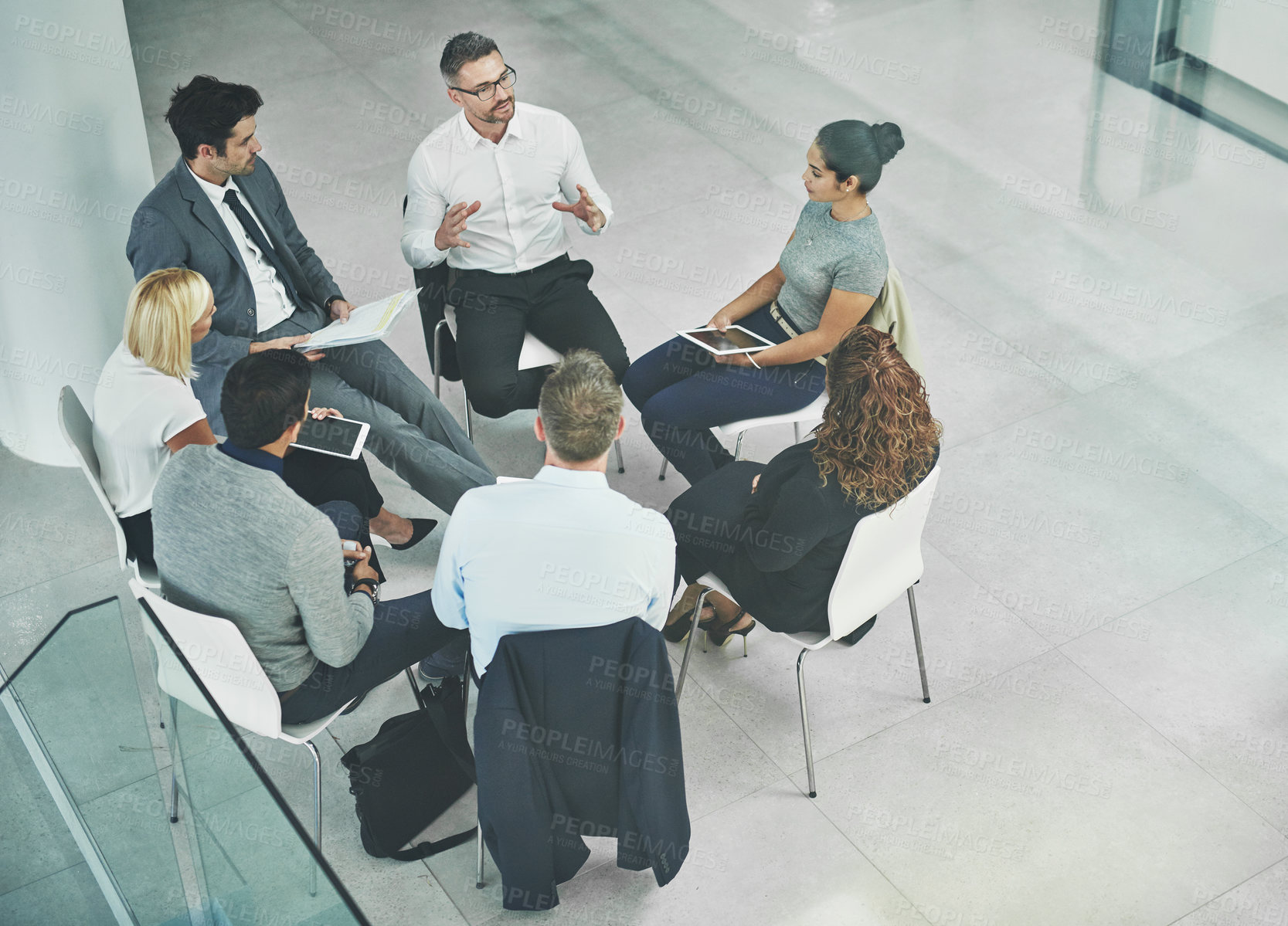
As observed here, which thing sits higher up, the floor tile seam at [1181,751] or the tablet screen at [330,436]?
the tablet screen at [330,436]

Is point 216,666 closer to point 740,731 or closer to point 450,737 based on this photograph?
point 450,737

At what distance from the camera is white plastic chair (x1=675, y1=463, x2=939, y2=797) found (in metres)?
3.01

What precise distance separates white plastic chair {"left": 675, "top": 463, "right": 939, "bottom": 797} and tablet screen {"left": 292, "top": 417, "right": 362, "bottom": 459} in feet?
3.44

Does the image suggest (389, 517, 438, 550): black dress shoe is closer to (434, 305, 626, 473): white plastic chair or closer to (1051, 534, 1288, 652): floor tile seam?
(434, 305, 626, 473): white plastic chair

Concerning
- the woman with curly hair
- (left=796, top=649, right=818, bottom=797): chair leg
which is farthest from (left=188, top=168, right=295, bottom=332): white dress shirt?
(left=796, top=649, right=818, bottom=797): chair leg

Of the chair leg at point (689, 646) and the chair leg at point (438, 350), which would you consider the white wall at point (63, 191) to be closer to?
the chair leg at point (438, 350)

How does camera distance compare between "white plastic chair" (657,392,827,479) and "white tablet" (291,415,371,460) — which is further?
"white plastic chair" (657,392,827,479)

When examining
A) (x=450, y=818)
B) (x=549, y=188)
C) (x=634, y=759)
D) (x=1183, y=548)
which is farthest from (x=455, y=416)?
(x=1183, y=548)

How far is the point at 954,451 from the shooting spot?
14.7 feet

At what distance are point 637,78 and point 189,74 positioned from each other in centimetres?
239

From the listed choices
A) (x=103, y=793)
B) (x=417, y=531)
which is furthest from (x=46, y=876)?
(x=417, y=531)

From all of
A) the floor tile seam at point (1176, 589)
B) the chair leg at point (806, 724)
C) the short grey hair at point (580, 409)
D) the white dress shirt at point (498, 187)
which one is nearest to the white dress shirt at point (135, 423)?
the short grey hair at point (580, 409)

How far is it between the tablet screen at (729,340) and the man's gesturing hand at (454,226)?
775 mm

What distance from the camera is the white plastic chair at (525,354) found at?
4137 millimetres
